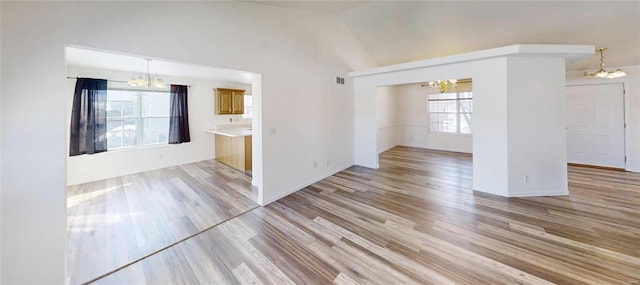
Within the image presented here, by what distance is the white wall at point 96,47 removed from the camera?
151cm

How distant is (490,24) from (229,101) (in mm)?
6413

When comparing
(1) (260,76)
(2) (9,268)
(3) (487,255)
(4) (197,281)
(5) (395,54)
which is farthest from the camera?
(5) (395,54)

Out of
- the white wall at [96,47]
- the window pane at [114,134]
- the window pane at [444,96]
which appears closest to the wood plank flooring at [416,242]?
the white wall at [96,47]

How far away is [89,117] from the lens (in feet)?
15.2

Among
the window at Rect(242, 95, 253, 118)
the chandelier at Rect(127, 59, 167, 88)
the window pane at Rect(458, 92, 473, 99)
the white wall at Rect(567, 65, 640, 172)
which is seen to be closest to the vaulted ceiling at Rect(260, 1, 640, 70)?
the white wall at Rect(567, 65, 640, 172)

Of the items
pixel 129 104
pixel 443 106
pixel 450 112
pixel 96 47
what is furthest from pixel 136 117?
pixel 450 112

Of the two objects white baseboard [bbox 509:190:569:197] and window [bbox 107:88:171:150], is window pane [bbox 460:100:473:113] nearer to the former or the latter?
white baseboard [bbox 509:190:569:197]

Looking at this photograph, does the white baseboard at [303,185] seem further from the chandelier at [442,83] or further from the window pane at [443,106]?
the window pane at [443,106]

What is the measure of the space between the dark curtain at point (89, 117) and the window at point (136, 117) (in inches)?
7.3

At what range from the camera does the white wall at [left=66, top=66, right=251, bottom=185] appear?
4.57 meters

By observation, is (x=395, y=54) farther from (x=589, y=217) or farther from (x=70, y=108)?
(x=70, y=108)

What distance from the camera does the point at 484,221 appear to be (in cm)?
284

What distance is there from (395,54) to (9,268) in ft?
22.7

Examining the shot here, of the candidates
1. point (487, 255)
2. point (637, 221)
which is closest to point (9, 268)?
point (487, 255)
